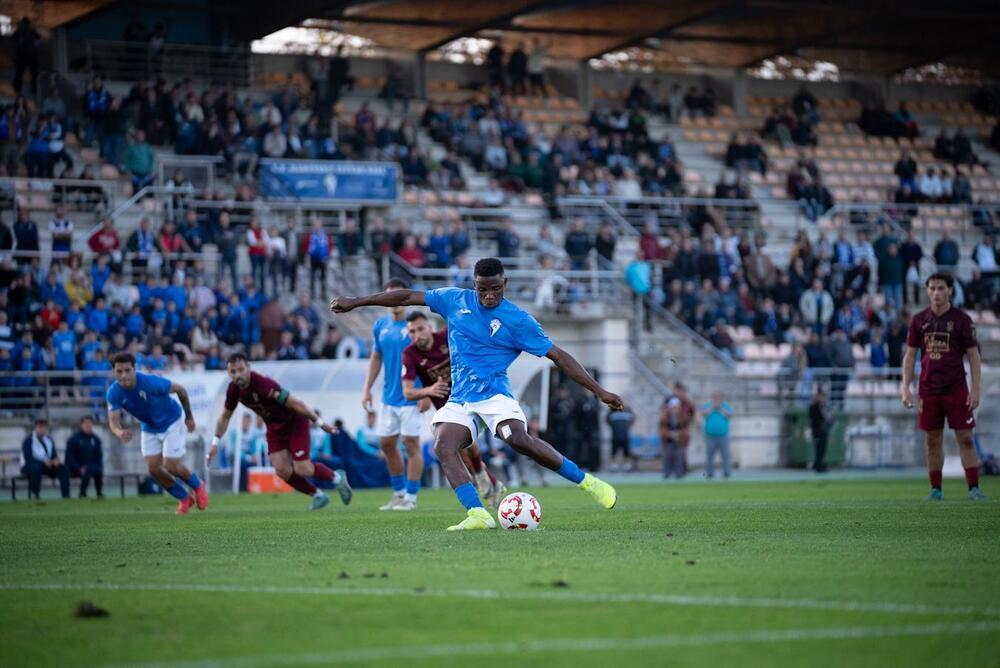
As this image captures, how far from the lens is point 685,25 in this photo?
46.2 m

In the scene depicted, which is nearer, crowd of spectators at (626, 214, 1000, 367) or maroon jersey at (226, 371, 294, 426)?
maroon jersey at (226, 371, 294, 426)

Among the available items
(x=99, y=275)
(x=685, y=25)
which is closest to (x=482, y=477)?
(x=99, y=275)

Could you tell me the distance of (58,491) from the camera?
92.8ft

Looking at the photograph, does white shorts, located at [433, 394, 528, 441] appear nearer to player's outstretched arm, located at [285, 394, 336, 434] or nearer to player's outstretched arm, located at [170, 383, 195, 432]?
player's outstretched arm, located at [285, 394, 336, 434]

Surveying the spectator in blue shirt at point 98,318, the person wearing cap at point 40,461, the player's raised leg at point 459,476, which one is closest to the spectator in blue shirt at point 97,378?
the spectator in blue shirt at point 98,318

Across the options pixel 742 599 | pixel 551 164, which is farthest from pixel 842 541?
pixel 551 164

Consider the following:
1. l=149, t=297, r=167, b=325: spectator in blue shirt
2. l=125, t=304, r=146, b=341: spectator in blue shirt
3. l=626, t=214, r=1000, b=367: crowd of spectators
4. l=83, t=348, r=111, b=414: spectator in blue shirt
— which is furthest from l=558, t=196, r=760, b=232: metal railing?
l=83, t=348, r=111, b=414: spectator in blue shirt

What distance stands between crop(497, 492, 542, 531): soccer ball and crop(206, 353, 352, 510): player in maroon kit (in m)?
4.75

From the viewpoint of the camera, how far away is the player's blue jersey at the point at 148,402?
18250 millimetres

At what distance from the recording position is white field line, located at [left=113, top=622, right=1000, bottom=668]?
6422 mm

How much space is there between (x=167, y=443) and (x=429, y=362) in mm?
3654

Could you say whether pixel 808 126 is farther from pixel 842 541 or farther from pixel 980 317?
pixel 842 541

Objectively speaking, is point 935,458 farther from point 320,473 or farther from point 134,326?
point 134,326

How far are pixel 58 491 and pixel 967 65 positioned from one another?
3654 centimetres
